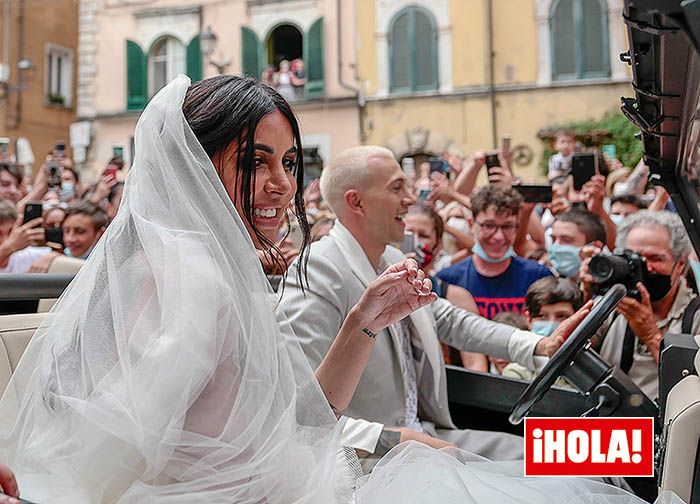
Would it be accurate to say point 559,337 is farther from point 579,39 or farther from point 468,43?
point 468,43

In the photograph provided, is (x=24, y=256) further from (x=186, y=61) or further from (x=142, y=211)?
(x=186, y=61)

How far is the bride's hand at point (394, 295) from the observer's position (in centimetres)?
209

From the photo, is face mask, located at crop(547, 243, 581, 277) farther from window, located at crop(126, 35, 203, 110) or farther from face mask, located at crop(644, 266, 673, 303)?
window, located at crop(126, 35, 203, 110)

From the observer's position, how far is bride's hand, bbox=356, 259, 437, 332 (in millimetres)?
2094

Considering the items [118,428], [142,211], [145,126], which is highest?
[145,126]

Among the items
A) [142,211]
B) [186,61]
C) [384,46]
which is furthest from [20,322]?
[186,61]

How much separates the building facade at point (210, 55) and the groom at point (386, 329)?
45.0ft

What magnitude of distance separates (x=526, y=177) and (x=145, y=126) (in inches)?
569

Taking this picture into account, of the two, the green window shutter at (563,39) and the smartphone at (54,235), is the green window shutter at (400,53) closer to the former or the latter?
the green window shutter at (563,39)

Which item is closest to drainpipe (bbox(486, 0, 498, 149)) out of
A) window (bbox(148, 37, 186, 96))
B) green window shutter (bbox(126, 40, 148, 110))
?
window (bbox(148, 37, 186, 96))

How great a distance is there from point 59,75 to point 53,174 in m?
14.6

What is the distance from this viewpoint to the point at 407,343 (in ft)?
9.70

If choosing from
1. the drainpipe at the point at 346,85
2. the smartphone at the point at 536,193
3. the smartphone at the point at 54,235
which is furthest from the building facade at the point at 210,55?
the smartphone at the point at 54,235

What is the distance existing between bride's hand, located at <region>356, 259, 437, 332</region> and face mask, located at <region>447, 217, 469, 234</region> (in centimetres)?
374
